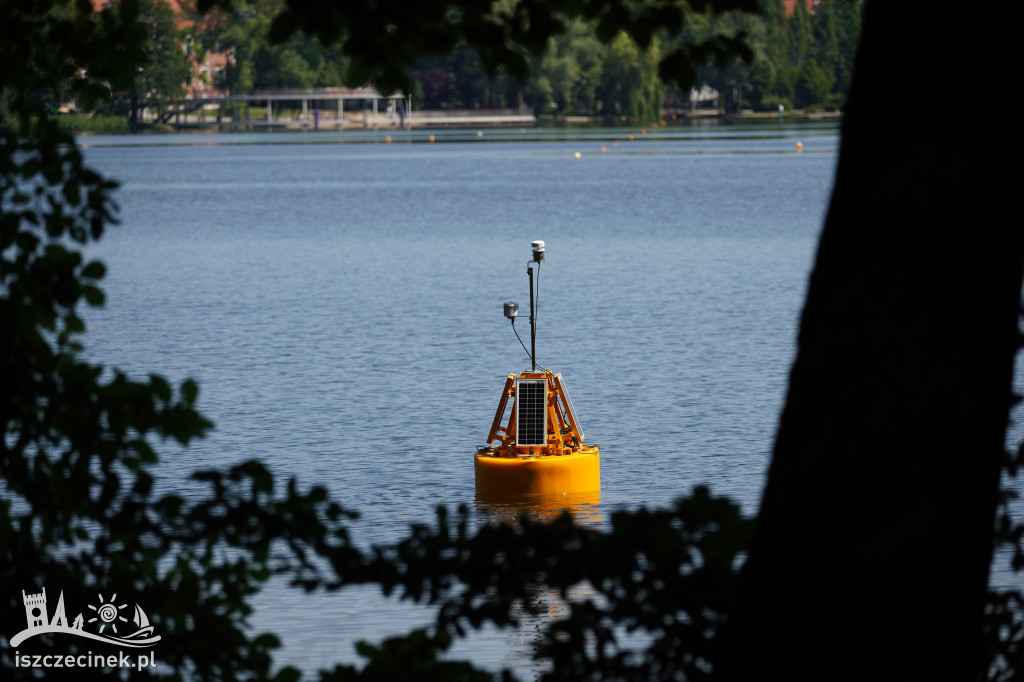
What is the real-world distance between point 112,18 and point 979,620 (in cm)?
311

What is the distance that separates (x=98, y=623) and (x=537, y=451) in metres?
12.8

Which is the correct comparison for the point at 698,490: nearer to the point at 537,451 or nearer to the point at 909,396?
the point at 909,396

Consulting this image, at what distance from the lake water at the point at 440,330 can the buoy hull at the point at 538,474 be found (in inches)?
11.2

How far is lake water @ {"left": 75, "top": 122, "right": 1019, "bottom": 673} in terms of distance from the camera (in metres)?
20.5

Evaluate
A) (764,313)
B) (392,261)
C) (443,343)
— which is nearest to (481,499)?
(443,343)

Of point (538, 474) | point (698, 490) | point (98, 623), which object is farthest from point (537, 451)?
point (698, 490)

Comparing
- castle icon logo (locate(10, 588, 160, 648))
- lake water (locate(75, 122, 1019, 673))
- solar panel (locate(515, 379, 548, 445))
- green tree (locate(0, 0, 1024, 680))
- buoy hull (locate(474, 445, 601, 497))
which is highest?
green tree (locate(0, 0, 1024, 680))

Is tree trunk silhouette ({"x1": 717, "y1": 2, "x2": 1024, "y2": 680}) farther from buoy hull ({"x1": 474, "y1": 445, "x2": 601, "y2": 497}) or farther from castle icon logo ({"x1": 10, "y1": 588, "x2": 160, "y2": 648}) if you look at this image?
buoy hull ({"x1": 474, "y1": 445, "x2": 601, "y2": 497})

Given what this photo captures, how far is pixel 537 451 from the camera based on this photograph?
17906 mm

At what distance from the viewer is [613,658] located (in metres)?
4.64

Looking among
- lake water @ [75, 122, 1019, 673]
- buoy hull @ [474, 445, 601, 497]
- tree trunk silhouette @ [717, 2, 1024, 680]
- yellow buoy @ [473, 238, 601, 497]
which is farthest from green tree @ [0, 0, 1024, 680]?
buoy hull @ [474, 445, 601, 497]

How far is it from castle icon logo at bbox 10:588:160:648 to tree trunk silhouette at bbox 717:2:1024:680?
6.39 feet

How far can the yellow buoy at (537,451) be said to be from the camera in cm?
1744

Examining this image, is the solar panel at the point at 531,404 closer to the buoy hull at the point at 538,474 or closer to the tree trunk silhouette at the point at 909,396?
the buoy hull at the point at 538,474
